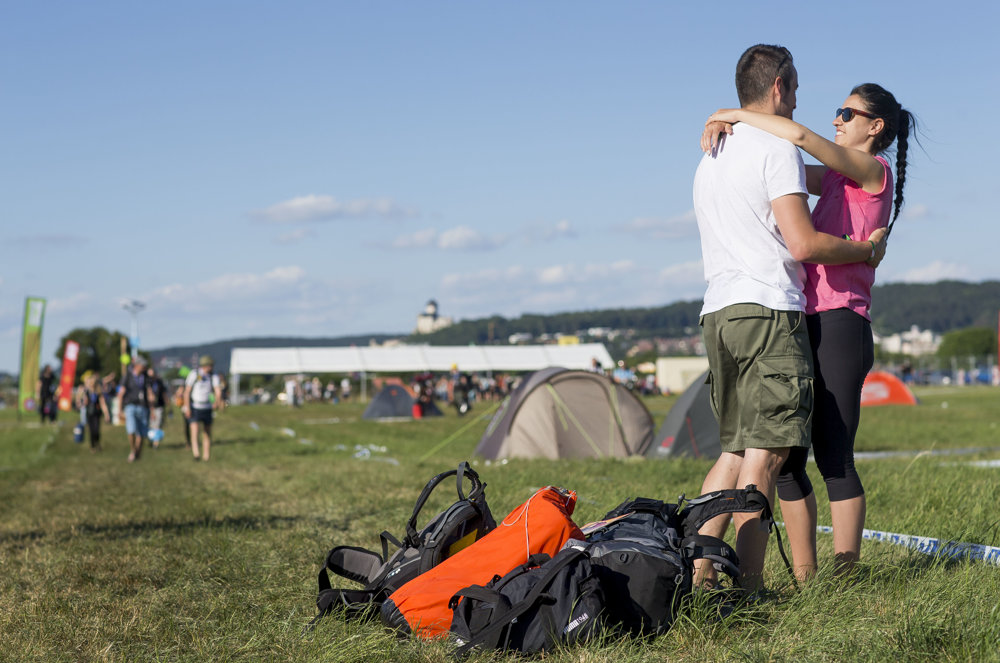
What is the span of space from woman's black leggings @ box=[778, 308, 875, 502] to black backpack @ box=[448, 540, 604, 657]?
99 cm

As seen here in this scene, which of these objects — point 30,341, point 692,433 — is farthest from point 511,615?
point 30,341

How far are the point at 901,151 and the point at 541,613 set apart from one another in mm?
2206

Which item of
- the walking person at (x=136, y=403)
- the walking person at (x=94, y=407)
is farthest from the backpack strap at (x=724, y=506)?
the walking person at (x=94, y=407)

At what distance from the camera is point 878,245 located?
3.32 m

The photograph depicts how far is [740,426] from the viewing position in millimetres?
3275

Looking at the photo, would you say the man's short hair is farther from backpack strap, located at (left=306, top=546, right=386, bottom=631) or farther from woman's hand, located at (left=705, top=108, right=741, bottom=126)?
backpack strap, located at (left=306, top=546, right=386, bottom=631)

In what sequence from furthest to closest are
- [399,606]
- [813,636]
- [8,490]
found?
[8,490] < [399,606] < [813,636]

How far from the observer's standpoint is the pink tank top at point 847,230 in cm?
333

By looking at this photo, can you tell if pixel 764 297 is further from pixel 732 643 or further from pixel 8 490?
pixel 8 490

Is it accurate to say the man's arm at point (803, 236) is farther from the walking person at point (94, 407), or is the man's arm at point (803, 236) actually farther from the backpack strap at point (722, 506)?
the walking person at point (94, 407)

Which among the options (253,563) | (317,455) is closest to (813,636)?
(253,563)

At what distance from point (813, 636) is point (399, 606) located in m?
1.30

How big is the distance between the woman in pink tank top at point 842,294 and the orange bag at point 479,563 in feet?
2.86

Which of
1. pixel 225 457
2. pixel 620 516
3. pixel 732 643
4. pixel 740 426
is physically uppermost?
pixel 740 426
